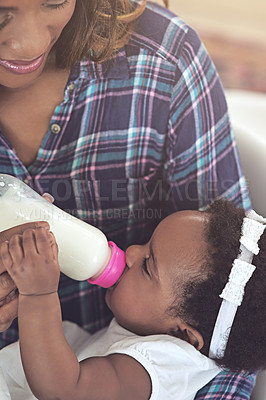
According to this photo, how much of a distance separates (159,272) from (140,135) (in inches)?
11.9

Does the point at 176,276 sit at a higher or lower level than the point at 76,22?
lower

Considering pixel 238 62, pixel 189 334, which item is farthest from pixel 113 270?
pixel 238 62

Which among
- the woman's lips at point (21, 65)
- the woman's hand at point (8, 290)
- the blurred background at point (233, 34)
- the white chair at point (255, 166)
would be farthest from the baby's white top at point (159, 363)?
the blurred background at point (233, 34)

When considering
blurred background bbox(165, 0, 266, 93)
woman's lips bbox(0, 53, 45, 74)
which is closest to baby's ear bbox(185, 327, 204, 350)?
woman's lips bbox(0, 53, 45, 74)

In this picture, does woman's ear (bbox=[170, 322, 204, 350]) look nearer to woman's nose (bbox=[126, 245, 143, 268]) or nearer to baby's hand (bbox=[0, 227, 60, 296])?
woman's nose (bbox=[126, 245, 143, 268])

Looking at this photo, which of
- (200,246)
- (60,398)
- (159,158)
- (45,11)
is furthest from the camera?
(159,158)

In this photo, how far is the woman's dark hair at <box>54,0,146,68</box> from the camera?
3.28 ft

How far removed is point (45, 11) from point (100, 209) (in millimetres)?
516

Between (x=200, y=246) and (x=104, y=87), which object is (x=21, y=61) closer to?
(x=104, y=87)

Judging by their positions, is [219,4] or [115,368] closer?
[115,368]

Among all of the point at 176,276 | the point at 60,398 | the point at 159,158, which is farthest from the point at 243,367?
the point at 159,158

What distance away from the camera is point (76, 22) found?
101cm

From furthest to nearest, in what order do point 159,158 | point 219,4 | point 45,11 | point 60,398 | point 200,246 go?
point 219,4
point 159,158
point 200,246
point 60,398
point 45,11

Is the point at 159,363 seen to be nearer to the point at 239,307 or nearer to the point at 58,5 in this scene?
the point at 239,307
